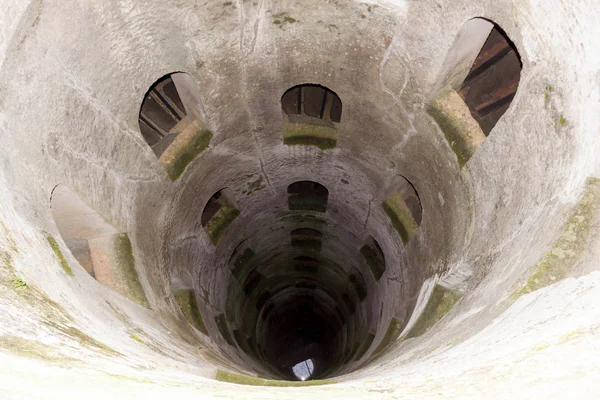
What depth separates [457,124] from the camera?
459 cm

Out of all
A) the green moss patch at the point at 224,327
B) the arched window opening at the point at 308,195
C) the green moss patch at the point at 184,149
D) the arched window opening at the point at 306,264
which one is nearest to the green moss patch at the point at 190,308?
the green moss patch at the point at 224,327

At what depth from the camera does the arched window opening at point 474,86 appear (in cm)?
426

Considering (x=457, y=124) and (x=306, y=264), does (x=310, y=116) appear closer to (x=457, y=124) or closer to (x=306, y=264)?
(x=457, y=124)

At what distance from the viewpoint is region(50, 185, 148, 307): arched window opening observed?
4086mm

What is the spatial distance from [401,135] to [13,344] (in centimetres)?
451

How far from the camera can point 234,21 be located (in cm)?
442

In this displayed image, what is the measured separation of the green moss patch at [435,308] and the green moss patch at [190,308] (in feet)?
8.80

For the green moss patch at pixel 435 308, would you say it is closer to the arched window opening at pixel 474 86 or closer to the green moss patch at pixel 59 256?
the arched window opening at pixel 474 86

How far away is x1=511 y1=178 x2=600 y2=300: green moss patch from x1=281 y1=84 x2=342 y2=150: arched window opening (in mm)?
3657

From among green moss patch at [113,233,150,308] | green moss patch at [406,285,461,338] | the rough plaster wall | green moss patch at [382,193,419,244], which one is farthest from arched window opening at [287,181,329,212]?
green moss patch at [113,233,150,308]

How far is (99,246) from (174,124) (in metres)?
1.98

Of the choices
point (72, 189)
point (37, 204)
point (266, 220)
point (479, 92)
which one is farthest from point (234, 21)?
point (266, 220)

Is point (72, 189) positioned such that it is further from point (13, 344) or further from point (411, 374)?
point (411, 374)

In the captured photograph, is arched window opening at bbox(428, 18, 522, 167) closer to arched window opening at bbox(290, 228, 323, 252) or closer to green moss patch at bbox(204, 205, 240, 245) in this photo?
green moss patch at bbox(204, 205, 240, 245)
